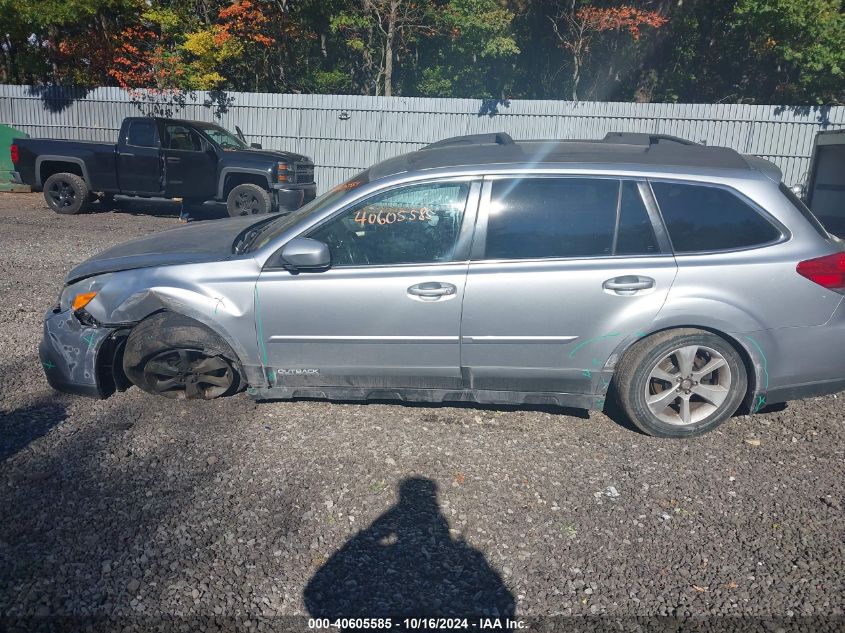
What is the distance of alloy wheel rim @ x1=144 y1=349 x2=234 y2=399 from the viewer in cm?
453

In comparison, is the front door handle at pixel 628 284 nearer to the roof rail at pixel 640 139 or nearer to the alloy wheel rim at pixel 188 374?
the roof rail at pixel 640 139

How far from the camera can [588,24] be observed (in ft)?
64.1

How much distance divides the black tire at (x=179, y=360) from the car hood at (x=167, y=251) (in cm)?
Answer: 38

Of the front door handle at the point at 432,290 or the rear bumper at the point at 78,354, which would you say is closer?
the front door handle at the point at 432,290

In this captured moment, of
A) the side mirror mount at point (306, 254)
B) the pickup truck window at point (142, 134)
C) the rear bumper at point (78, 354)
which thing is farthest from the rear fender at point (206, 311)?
the pickup truck window at point (142, 134)

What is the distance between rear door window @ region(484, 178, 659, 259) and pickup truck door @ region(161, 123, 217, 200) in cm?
1015

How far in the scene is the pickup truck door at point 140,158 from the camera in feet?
43.6

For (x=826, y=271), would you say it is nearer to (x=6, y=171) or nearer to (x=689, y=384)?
(x=689, y=384)

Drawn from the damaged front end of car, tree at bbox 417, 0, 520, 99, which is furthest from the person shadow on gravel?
tree at bbox 417, 0, 520, 99

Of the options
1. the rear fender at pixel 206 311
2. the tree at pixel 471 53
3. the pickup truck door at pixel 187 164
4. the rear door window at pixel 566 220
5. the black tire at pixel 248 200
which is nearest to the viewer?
the rear door window at pixel 566 220

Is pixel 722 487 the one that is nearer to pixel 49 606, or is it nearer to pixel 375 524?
pixel 375 524

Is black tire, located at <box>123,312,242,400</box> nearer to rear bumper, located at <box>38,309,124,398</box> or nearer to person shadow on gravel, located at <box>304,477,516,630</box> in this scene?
rear bumper, located at <box>38,309,124,398</box>

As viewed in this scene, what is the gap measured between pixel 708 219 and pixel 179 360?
336 cm

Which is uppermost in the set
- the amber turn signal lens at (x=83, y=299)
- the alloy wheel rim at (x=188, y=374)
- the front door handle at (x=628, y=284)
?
the front door handle at (x=628, y=284)
